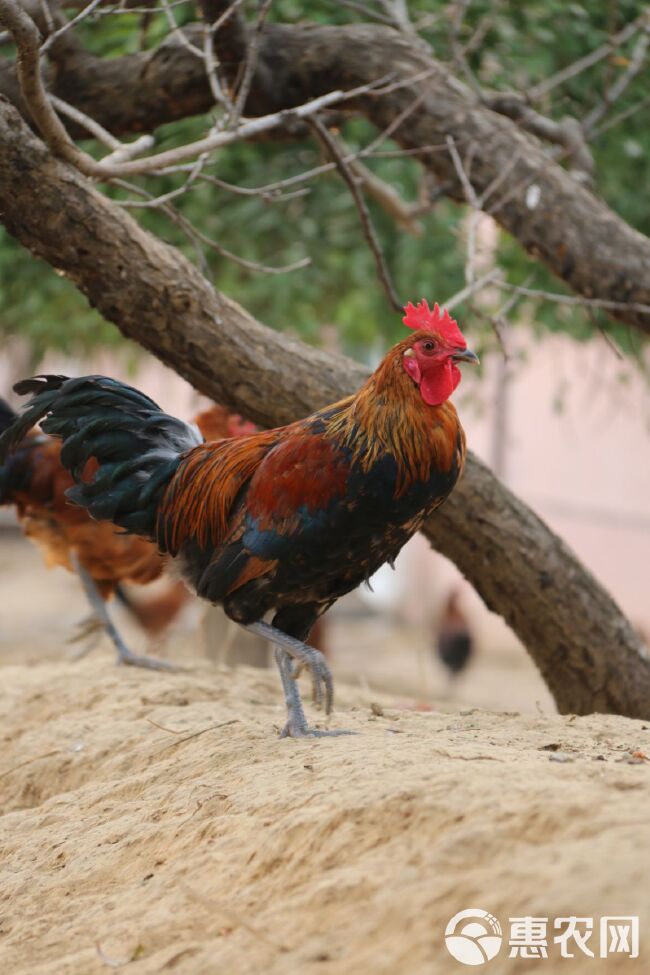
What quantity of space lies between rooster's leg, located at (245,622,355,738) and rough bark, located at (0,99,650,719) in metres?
1.21

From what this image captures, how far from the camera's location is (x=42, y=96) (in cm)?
415

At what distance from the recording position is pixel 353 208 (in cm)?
847

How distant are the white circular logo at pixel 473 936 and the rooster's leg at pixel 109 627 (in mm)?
4600

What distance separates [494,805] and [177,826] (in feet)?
3.60

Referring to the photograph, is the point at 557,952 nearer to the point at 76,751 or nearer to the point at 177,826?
the point at 177,826

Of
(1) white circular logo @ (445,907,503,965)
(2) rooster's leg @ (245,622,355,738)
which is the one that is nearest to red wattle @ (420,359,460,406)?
(2) rooster's leg @ (245,622,355,738)

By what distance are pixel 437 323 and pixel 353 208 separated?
476 centimetres

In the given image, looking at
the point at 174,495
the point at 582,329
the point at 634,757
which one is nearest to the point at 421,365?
the point at 174,495

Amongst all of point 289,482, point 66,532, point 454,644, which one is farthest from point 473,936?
point 454,644

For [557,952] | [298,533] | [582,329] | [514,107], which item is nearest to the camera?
[557,952]

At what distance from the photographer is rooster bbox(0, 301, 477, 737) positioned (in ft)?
12.7

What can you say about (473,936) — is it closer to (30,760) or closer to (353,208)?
(30,760)

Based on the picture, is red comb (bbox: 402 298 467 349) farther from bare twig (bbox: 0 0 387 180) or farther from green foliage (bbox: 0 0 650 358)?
green foliage (bbox: 0 0 650 358)

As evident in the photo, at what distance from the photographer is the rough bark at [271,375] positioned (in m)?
4.36
